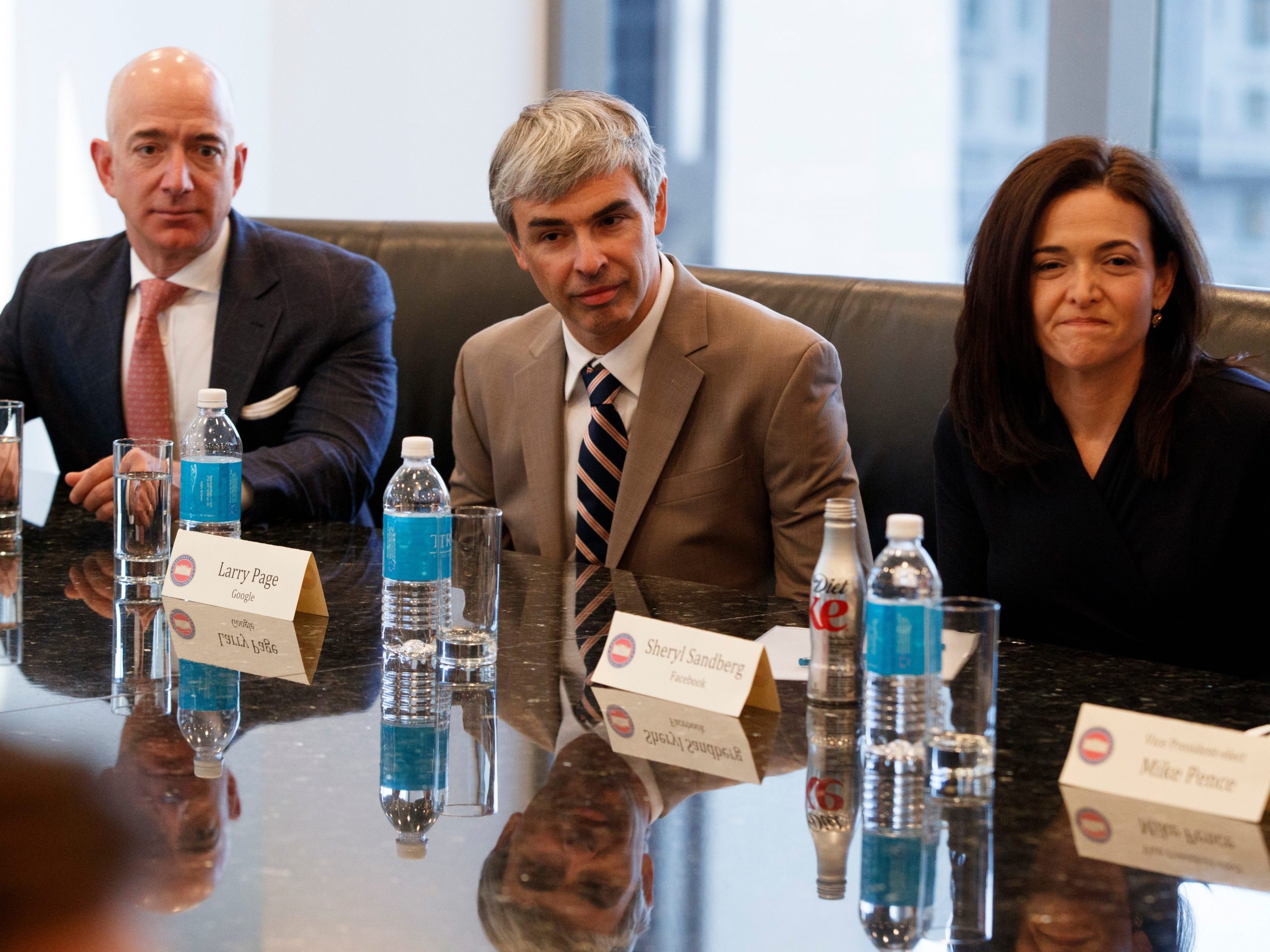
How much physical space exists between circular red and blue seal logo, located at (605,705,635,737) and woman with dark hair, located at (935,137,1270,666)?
3.00 feet

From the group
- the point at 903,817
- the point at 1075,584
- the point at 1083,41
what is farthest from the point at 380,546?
the point at 1083,41

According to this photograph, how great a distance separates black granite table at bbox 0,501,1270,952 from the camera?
0.93 m

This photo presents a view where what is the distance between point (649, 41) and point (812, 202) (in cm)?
90

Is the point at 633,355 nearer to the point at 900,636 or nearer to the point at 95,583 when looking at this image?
the point at 95,583

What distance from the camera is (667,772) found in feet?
4.05

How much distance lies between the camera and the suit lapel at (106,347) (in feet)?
9.96

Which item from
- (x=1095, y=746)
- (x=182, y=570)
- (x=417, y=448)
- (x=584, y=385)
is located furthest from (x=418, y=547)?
(x=584, y=385)

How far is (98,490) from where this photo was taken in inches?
94.7

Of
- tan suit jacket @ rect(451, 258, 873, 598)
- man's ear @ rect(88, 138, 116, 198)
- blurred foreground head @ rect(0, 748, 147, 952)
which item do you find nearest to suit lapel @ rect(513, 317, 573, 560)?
tan suit jacket @ rect(451, 258, 873, 598)

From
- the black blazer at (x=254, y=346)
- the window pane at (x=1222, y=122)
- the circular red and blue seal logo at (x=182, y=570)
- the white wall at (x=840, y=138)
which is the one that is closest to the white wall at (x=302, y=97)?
the white wall at (x=840, y=138)

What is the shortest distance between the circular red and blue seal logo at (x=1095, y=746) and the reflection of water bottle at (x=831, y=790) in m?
0.19

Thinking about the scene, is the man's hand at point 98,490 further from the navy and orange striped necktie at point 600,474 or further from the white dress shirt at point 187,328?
the navy and orange striped necktie at point 600,474

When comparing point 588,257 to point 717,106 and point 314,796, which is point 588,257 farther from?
point 717,106

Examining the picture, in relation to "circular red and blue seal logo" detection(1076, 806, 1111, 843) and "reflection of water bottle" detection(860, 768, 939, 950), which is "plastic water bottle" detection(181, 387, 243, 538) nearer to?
"reflection of water bottle" detection(860, 768, 939, 950)
